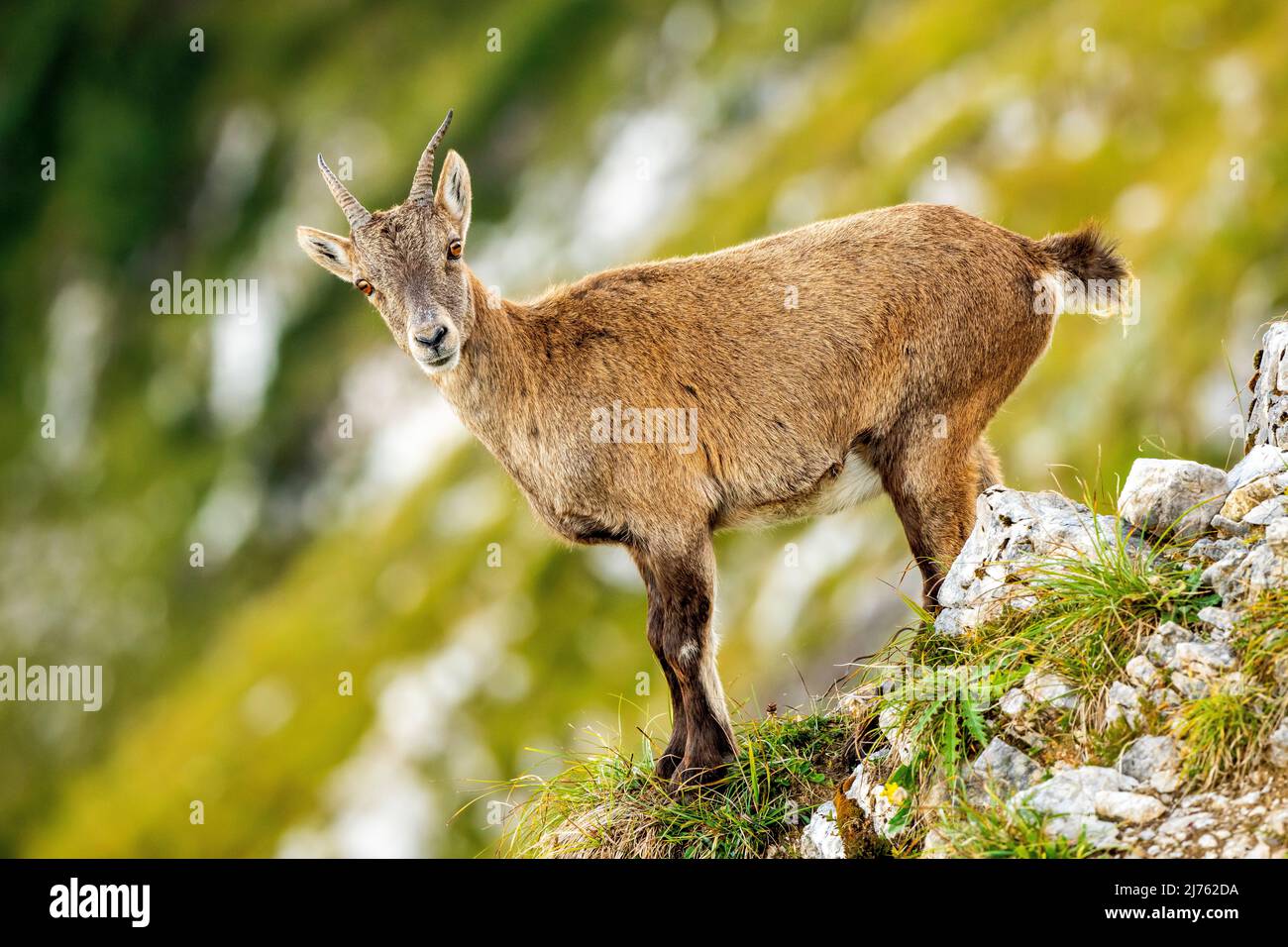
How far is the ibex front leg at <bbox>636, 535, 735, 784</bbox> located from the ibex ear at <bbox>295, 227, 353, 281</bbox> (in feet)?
13.8

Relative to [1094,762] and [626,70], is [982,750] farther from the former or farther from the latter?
[626,70]

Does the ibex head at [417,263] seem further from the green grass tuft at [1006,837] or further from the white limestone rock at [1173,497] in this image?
the green grass tuft at [1006,837]

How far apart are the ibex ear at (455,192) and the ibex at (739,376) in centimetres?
8

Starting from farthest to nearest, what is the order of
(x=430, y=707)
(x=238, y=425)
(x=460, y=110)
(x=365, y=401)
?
(x=460, y=110) → (x=238, y=425) → (x=365, y=401) → (x=430, y=707)

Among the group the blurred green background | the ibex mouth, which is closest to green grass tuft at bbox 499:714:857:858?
the blurred green background

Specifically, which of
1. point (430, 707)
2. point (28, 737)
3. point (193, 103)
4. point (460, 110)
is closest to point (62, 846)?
point (28, 737)

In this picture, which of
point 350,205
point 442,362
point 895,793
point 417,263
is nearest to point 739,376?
point 442,362

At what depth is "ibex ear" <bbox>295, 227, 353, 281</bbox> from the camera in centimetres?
1318

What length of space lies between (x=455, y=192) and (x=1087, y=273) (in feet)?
20.8

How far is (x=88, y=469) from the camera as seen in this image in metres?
87.2

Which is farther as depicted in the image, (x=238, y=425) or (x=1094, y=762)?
(x=238, y=425)

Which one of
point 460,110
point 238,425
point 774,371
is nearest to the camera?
point 774,371

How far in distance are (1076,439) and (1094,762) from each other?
30325 millimetres

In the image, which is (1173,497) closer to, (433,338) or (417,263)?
(433,338)
